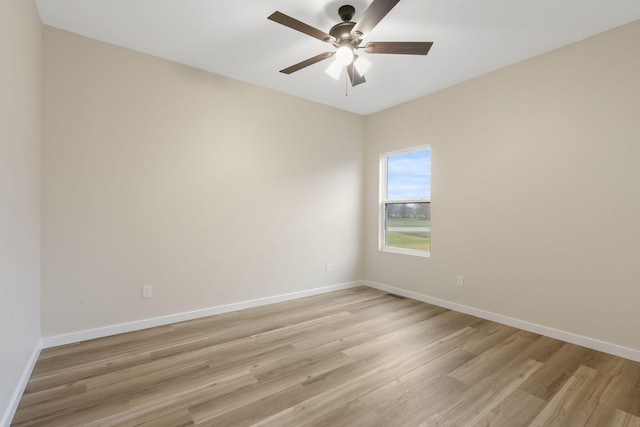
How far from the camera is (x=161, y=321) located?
2982 millimetres

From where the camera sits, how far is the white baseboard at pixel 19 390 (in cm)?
155

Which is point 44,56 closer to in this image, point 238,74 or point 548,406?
point 238,74

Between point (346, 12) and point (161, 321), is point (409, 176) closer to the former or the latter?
point (346, 12)

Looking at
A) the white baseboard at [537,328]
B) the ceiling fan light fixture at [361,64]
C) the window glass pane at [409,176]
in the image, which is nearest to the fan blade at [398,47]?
the ceiling fan light fixture at [361,64]

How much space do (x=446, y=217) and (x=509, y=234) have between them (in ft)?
2.40

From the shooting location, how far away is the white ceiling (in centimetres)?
220

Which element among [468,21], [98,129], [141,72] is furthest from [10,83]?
[468,21]

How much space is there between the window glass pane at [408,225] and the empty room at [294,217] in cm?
6

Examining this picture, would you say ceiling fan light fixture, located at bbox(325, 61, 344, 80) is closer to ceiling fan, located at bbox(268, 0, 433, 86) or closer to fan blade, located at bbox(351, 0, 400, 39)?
ceiling fan, located at bbox(268, 0, 433, 86)

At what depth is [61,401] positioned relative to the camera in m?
1.79

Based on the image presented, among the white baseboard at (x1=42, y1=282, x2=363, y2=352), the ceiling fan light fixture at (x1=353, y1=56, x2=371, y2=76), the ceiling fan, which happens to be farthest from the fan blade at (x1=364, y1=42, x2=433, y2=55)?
the white baseboard at (x1=42, y1=282, x2=363, y2=352)

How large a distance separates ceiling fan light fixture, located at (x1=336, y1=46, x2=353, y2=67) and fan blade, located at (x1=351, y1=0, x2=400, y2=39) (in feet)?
0.37

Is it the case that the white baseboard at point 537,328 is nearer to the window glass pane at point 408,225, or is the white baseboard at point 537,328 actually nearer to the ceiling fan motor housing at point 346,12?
the window glass pane at point 408,225

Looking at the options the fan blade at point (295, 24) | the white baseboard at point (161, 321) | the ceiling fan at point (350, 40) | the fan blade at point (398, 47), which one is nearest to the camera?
the fan blade at point (295, 24)
